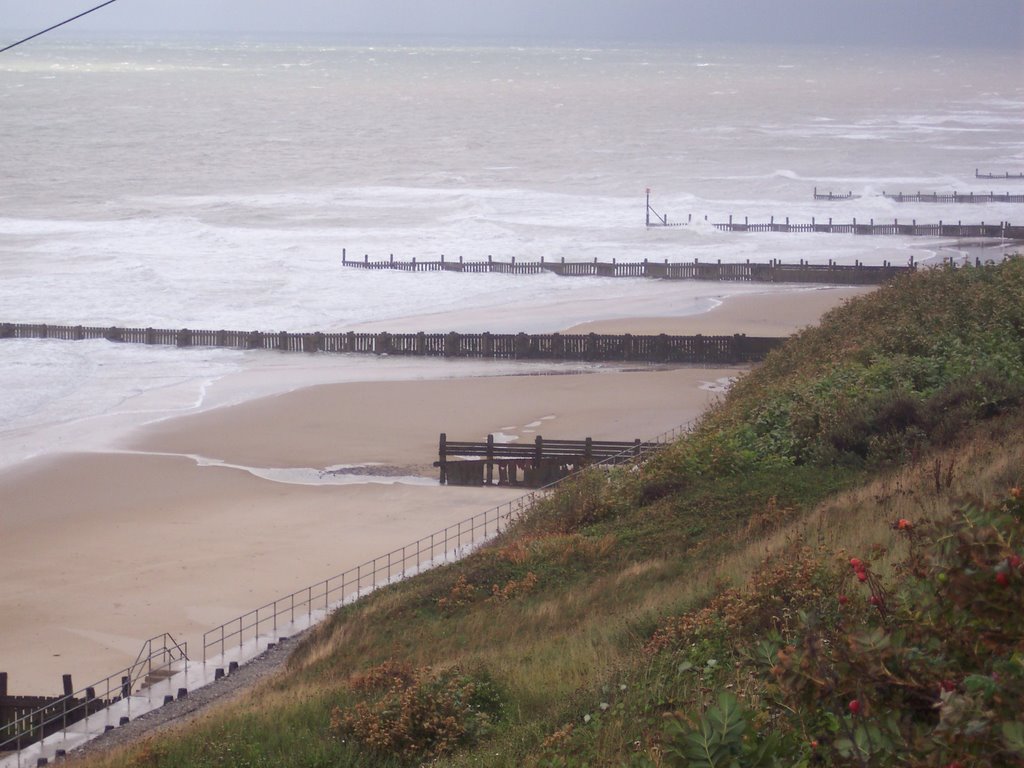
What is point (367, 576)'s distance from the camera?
15148mm

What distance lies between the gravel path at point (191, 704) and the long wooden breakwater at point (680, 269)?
109ft

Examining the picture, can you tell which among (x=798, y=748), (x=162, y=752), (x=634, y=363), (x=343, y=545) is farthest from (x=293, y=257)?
(x=798, y=748)

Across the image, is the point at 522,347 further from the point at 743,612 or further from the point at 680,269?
the point at 743,612

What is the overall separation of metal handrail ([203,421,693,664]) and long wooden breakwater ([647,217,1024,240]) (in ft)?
131

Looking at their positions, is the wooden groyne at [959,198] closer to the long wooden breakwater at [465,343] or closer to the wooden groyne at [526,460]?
the long wooden breakwater at [465,343]

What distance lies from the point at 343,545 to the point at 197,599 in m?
2.56

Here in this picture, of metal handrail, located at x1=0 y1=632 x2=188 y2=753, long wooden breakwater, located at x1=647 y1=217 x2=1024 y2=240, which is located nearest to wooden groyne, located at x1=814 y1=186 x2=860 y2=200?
long wooden breakwater, located at x1=647 y1=217 x2=1024 y2=240

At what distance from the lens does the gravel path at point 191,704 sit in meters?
9.63

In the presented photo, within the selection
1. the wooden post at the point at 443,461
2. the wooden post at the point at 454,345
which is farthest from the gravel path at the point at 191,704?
the wooden post at the point at 454,345

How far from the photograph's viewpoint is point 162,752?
7914 millimetres

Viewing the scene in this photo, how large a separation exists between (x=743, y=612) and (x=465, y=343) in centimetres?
2422

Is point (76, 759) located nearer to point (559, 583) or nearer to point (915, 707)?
point (559, 583)

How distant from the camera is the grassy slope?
160 inches

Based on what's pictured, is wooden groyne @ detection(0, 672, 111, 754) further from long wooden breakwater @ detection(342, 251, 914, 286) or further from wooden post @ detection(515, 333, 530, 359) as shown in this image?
long wooden breakwater @ detection(342, 251, 914, 286)
